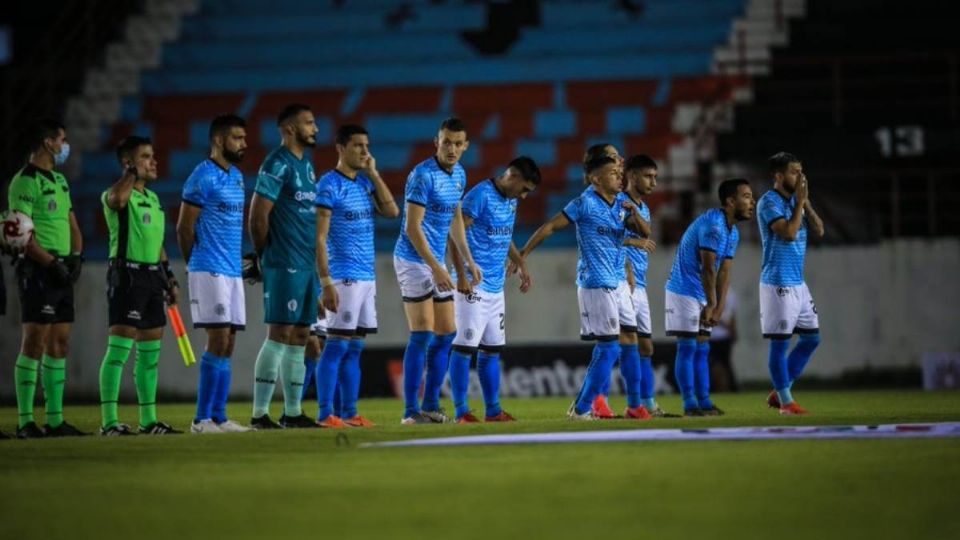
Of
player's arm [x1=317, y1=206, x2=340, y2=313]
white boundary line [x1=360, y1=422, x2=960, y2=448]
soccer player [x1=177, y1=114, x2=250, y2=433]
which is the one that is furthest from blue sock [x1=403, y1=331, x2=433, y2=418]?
white boundary line [x1=360, y1=422, x2=960, y2=448]

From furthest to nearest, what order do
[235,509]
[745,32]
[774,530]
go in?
[745,32]
[235,509]
[774,530]

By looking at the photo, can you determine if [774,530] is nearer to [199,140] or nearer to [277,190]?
[277,190]

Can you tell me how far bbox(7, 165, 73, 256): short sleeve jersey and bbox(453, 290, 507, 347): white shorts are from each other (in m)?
2.93

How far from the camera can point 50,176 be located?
442 inches

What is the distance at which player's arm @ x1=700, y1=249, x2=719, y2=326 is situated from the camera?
1317cm

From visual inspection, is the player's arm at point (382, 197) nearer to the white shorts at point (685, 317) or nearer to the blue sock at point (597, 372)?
the blue sock at point (597, 372)

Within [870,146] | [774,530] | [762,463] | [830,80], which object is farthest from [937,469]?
[830,80]

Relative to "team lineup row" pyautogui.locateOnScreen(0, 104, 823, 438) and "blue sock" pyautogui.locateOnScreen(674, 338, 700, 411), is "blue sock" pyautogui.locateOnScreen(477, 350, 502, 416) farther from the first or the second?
"blue sock" pyautogui.locateOnScreen(674, 338, 700, 411)

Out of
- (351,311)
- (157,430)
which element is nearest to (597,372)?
(351,311)

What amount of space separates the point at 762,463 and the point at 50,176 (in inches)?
221

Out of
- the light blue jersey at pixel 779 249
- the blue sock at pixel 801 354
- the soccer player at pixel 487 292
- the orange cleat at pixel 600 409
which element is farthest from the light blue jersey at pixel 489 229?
the blue sock at pixel 801 354

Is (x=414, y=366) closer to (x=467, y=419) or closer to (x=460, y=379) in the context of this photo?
(x=460, y=379)

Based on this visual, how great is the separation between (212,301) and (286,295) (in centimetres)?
48

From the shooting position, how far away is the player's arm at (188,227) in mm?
10773
